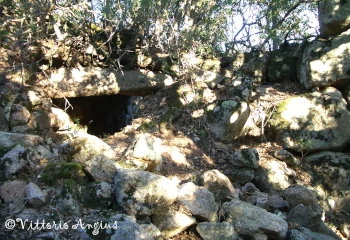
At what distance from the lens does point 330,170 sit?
6.39 m

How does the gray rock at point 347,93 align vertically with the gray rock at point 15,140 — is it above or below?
above

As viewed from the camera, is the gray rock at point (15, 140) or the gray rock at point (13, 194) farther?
the gray rock at point (15, 140)

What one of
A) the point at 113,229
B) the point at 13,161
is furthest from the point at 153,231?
the point at 13,161

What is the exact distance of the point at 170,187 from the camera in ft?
12.1

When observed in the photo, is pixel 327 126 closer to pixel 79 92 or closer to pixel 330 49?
Answer: pixel 330 49

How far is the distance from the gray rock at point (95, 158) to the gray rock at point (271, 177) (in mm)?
2877

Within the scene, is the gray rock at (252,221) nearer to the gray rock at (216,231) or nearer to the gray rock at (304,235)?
the gray rock at (304,235)

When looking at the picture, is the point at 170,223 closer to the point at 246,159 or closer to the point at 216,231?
the point at 216,231

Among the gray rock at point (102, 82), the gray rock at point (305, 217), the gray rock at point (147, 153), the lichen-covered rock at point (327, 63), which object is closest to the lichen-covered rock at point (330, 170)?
the lichen-covered rock at point (327, 63)

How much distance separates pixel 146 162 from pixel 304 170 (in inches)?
143

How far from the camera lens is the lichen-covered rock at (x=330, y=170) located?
629 cm

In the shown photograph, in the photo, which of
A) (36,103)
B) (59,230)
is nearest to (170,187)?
(59,230)

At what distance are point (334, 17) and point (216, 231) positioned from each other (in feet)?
22.8

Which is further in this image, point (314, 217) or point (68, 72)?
point (68, 72)
